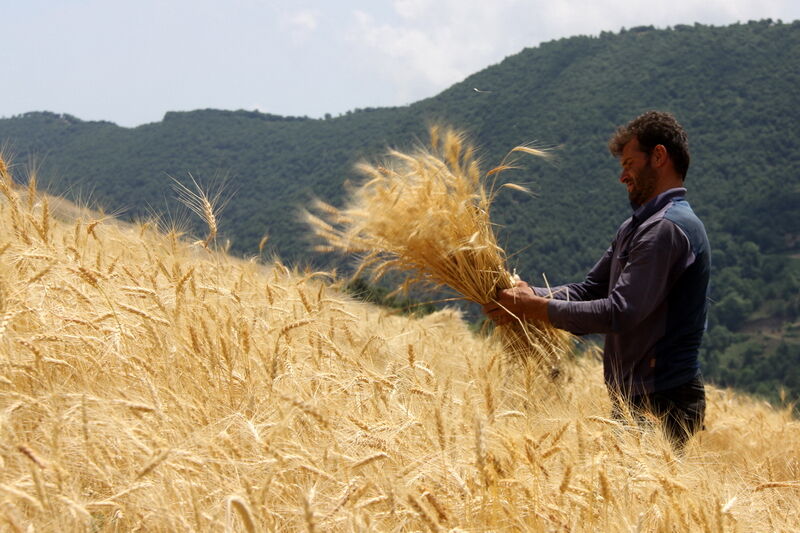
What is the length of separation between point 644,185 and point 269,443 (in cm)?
181

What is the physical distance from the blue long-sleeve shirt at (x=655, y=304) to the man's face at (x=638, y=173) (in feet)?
0.32

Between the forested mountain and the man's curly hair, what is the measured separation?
777 inches

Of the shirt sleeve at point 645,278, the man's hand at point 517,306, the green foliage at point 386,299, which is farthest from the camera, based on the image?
the green foliage at point 386,299

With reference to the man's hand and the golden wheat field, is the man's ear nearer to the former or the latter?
the man's hand

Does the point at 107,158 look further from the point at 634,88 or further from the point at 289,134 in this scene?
the point at 634,88

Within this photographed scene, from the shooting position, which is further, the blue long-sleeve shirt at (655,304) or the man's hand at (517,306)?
the man's hand at (517,306)

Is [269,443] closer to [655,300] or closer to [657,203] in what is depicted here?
[655,300]

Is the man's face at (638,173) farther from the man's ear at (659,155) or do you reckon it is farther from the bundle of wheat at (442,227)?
the bundle of wheat at (442,227)

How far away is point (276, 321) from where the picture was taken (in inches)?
105

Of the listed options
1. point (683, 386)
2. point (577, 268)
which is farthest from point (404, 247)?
point (577, 268)

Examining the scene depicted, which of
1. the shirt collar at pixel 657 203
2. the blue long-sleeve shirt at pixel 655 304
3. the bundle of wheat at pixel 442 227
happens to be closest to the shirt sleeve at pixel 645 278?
the blue long-sleeve shirt at pixel 655 304

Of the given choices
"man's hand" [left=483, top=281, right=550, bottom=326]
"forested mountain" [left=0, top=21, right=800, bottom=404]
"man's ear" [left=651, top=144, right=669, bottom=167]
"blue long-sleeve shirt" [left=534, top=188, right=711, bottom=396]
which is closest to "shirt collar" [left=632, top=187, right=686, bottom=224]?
"blue long-sleeve shirt" [left=534, top=188, right=711, bottom=396]

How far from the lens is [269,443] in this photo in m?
1.50

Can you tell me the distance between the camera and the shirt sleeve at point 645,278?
2.22 metres
